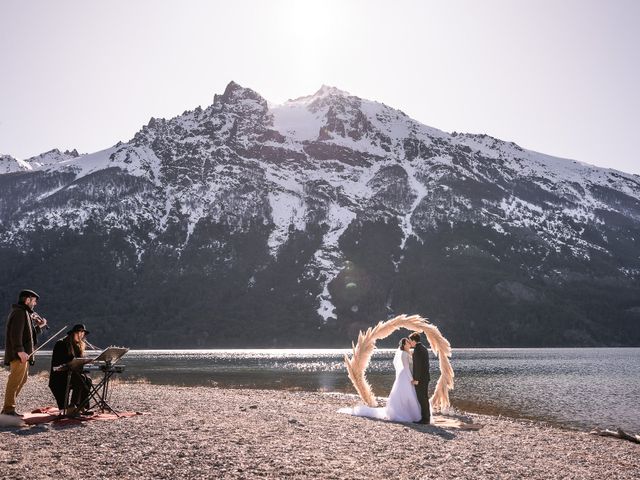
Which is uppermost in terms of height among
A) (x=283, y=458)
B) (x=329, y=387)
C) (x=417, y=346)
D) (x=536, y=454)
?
(x=417, y=346)

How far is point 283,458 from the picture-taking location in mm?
13828

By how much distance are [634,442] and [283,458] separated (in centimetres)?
1900

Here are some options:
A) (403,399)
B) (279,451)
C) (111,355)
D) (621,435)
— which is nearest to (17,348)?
(111,355)

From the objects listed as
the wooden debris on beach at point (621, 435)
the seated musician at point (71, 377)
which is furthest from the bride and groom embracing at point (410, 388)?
the seated musician at point (71, 377)

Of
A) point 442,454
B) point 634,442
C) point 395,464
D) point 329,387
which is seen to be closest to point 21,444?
point 395,464

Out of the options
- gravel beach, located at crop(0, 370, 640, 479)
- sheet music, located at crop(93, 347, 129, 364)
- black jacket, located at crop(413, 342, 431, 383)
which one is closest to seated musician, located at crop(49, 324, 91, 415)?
sheet music, located at crop(93, 347, 129, 364)

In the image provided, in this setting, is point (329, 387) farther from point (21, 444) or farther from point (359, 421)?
point (21, 444)

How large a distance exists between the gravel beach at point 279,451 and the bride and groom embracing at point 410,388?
64.2 inches

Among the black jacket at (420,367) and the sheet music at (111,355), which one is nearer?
the sheet music at (111,355)

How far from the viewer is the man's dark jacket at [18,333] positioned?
55.8ft

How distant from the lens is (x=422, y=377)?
2425 centimetres

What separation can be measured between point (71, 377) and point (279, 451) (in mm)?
7975

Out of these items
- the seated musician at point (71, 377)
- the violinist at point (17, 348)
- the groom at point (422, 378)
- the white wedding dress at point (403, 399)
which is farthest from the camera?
the white wedding dress at point (403, 399)

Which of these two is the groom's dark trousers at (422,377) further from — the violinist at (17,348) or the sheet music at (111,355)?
the violinist at (17,348)
